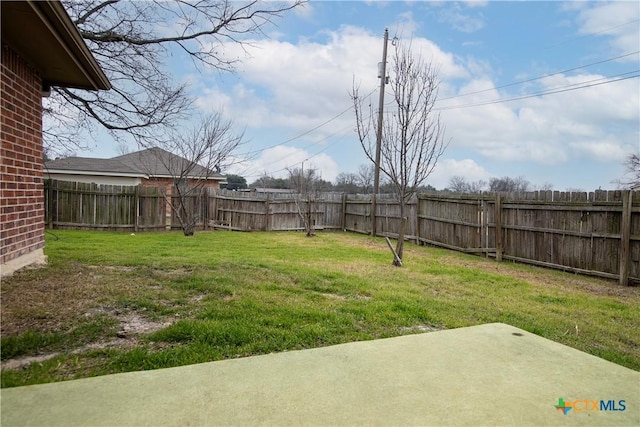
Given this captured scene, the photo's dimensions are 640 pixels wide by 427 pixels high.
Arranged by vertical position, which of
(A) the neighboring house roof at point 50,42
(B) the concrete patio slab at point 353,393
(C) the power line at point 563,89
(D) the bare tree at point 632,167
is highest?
(C) the power line at point 563,89

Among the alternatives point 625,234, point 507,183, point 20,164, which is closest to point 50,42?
point 20,164

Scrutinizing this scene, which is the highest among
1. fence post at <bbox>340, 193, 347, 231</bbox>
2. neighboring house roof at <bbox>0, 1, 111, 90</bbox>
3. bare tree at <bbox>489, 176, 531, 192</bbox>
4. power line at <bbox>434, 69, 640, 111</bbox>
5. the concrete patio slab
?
power line at <bbox>434, 69, 640, 111</bbox>

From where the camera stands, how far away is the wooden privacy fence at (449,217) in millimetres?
6797

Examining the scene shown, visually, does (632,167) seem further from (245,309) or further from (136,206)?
(245,309)

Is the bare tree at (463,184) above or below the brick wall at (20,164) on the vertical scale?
above

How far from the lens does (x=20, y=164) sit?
12.9ft

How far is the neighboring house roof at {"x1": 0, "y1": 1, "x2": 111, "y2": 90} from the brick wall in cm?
17

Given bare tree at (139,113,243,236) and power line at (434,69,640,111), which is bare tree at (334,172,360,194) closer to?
Result: power line at (434,69,640,111)

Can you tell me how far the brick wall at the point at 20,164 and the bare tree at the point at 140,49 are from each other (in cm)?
308

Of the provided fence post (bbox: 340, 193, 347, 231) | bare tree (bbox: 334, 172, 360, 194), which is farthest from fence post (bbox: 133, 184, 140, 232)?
bare tree (bbox: 334, 172, 360, 194)

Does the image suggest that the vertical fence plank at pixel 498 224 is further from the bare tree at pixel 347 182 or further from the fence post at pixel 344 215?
the bare tree at pixel 347 182

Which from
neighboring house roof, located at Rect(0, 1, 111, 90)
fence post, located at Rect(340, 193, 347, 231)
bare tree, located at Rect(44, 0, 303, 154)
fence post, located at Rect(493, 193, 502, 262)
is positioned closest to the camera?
neighboring house roof, located at Rect(0, 1, 111, 90)

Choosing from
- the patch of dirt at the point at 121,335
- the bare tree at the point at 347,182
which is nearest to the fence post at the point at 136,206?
the patch of dirt at the point at 121,335

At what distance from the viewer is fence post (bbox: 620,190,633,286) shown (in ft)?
20.9
